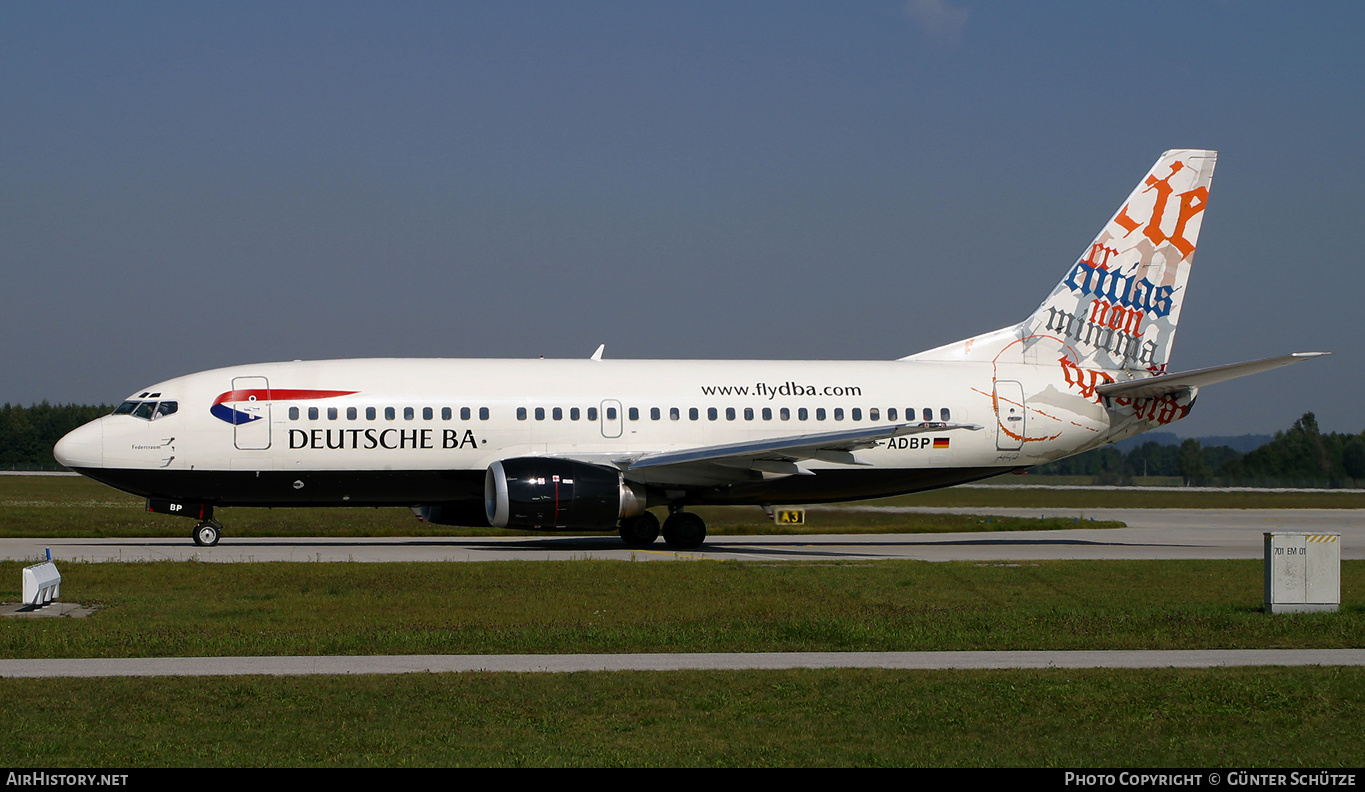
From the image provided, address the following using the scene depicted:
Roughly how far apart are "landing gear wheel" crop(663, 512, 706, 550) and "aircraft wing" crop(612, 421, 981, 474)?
1545 mm

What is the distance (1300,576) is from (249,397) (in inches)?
827

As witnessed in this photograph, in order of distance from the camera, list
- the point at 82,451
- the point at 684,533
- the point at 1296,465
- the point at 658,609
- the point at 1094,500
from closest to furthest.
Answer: the point at 658,609, the point at 82,451, the point at 684,533, the point at 1094,500, the point at 1296,465

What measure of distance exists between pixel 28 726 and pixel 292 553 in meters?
17.5

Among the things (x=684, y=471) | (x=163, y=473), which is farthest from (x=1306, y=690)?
(x=163, y=473)

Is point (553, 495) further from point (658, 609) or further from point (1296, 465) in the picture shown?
point (1296, 465)

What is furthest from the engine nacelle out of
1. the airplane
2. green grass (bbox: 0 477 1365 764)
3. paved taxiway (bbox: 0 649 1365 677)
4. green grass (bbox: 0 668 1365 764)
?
green grass (bbox: 0 668 1365 764)

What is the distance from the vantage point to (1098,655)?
14.0 m

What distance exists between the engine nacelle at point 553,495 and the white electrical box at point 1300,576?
45.6ft

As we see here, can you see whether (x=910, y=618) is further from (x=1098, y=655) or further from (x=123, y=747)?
(x=123, y=747)

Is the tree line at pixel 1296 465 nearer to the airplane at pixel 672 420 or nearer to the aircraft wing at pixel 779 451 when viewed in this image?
the airplane at pixel 672 420

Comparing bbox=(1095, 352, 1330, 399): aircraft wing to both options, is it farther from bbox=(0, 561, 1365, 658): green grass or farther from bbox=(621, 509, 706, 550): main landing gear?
bbox=(621, 509, 706, 550): main landing gear

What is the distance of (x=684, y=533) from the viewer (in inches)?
1175

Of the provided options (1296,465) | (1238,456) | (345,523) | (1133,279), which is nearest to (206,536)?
(345,523)

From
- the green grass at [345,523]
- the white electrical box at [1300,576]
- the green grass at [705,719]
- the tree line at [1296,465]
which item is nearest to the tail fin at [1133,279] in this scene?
the green grass at [345,523]
